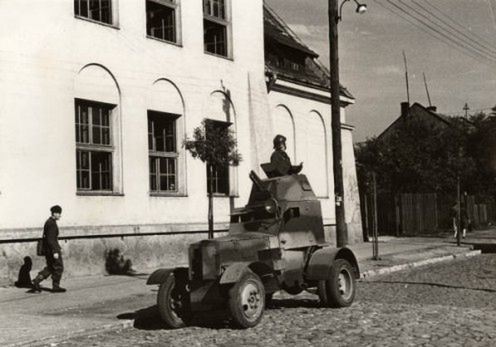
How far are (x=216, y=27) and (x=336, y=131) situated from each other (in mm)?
5733

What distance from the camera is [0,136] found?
15.0 meters

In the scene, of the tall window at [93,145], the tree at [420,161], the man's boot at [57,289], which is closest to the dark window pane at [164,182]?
Result: the tall window at [93,145]

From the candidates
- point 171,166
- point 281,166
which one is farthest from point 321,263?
point 171,166

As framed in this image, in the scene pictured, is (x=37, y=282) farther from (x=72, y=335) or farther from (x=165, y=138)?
(x=165, y=138)

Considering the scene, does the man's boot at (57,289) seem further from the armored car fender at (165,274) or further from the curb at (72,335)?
the armored car fender at (165,274)

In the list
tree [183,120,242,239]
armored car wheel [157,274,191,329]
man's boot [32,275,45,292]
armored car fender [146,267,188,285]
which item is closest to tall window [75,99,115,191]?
tree [183,120,242,239]

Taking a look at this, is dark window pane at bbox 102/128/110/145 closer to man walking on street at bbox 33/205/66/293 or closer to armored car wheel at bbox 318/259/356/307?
man walking on street at bbox 33/205/66/293

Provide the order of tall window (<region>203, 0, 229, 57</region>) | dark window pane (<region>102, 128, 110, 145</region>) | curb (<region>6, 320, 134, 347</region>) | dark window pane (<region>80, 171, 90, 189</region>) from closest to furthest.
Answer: curb (<region>6, 320, 134, 347</region>), dark window pane (<region>80, 171, 90, 189</region>), dark window pane (<region>102, 128, 110, 145</region>), tall window (<region>203, 0, 229, 57</region>)

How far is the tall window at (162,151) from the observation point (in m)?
19.2

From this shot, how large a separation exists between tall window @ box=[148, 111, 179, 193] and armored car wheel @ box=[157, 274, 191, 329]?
31.2 ft

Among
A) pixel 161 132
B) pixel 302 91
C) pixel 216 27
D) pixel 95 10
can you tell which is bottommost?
pixel 161 132

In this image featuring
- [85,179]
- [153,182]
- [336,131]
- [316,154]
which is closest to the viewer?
[85,179]

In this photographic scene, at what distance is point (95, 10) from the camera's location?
17859 millimetres

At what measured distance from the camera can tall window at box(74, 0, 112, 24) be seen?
1742 cm
